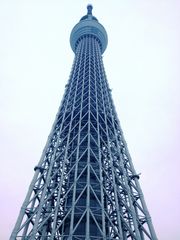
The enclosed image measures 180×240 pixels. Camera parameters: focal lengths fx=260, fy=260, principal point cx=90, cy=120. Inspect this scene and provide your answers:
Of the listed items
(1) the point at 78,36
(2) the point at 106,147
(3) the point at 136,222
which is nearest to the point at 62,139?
(2) the point at 106,147

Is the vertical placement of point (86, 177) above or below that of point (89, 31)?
below

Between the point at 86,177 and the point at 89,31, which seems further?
the point at 89,31

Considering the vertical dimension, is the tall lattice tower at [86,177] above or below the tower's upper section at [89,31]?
below

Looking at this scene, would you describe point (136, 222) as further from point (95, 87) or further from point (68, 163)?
point (95, 87)

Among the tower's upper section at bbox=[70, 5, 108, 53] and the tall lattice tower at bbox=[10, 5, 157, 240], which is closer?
the tall lattice tower at bbox=[10, 5, 157, 240]

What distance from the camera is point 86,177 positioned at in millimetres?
31141

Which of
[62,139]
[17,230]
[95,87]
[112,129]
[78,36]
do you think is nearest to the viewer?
[17,230]

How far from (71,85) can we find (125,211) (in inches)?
1080

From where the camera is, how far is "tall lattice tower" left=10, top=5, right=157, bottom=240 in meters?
25.4

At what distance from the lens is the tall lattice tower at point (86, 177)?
2539cm

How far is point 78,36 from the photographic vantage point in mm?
65875

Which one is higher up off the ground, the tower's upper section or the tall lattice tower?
the tower's upper section

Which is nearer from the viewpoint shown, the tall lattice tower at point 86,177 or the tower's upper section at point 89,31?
the tall lattice tower at point 86,177

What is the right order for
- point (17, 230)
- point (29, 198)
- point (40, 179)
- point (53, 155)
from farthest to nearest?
point (53, 155) < point (40, 179) < point (29, 198) < point (17, 230)
